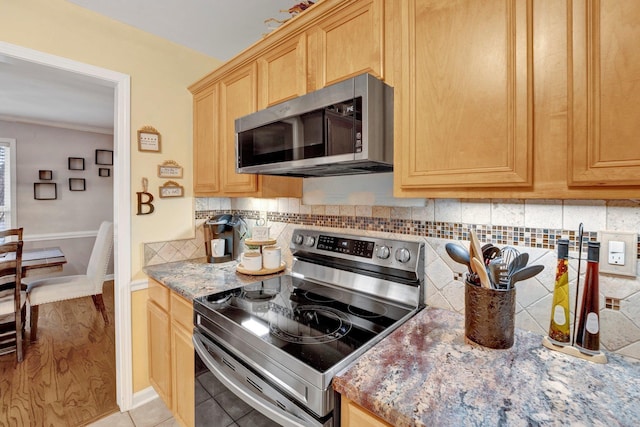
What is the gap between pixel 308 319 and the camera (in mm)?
1144

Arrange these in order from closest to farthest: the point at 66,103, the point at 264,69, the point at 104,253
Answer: the point at 264,69 < the point at 104,253 < the point at 66,103

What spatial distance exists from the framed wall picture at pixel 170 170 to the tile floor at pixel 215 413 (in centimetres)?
134

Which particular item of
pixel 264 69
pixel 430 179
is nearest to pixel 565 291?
pixel 430 179

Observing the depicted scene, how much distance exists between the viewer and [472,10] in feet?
2.78

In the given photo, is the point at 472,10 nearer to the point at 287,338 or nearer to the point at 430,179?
the point at 430,179

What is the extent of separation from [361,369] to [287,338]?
29cm

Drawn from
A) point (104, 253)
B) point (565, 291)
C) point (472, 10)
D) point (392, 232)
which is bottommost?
point (104, 253)

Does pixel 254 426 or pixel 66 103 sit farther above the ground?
pixel 66 103

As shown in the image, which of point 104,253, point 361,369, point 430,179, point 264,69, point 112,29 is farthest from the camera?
point 104,253

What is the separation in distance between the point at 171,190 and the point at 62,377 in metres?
1.66

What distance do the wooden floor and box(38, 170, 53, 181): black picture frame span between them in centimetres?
208

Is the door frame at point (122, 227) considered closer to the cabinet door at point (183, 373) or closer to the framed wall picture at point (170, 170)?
the framed wall picture at point (170, 170)

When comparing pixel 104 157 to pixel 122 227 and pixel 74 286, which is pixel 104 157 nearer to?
pixel 74 286

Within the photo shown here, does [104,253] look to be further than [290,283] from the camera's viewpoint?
Yes
